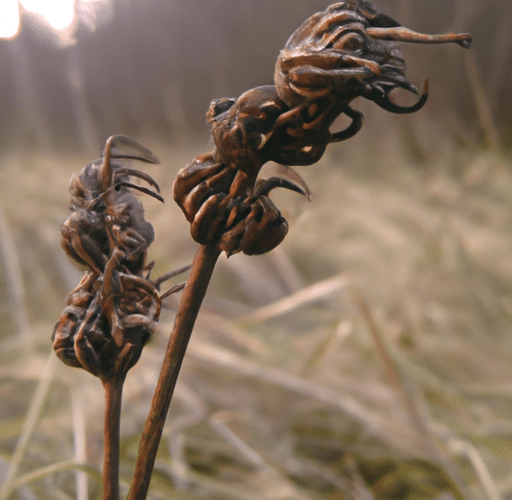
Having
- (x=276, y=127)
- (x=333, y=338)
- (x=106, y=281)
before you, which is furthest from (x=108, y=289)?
(x=333, y=338)

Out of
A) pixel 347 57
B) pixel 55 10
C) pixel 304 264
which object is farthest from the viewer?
pixel 304 264

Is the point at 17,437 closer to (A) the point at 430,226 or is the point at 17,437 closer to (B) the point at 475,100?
(A) the point at 430,226

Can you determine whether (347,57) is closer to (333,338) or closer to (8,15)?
(8,15)

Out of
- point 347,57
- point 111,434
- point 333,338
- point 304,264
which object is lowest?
point 111,434

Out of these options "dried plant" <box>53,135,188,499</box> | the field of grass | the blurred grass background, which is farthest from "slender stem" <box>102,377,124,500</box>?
the blurred grass background

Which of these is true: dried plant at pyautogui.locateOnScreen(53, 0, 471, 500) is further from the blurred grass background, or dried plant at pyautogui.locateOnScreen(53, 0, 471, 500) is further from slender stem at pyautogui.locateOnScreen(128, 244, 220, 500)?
the blurred grass background

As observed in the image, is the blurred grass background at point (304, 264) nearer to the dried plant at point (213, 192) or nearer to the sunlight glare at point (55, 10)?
the sunlight glare at point (55, 10)
